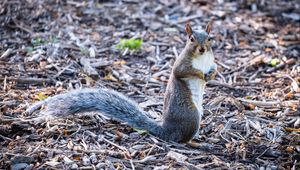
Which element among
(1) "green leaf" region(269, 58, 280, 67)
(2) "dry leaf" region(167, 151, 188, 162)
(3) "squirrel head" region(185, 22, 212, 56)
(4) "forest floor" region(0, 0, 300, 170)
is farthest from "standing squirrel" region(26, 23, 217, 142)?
(1) "green leaf" region(269, 58, 280, 67)

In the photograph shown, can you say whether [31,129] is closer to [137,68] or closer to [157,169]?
[157,169]

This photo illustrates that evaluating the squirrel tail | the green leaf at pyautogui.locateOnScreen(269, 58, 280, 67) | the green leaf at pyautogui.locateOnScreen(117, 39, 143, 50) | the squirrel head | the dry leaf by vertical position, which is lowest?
the dry leaf

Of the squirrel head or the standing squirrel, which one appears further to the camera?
the squirrel head

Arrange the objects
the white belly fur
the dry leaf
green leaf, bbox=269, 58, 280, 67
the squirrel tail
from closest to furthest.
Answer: the dry leaf
the squirrel tail
the white belly fur
green leaf, bbox=269, 58, 280, 67

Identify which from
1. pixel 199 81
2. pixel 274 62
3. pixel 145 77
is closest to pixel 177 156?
pixel 199 81

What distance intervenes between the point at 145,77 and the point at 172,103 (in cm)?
144

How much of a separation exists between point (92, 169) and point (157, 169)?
1.52ft

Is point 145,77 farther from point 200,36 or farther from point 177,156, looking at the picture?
point 177,156

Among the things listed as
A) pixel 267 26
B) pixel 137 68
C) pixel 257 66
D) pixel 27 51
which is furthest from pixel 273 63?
pixel 27 51

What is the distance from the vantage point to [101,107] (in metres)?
4.35

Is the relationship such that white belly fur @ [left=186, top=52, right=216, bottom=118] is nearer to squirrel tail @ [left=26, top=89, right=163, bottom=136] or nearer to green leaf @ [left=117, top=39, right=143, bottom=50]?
squirrel tail @ [left=26, top=89, right=163, bottom=136]

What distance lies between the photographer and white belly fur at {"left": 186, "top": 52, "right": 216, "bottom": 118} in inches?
174

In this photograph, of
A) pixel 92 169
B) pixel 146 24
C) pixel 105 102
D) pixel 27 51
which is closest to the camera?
pixel 92 169

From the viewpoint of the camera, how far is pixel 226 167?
13.2ft
